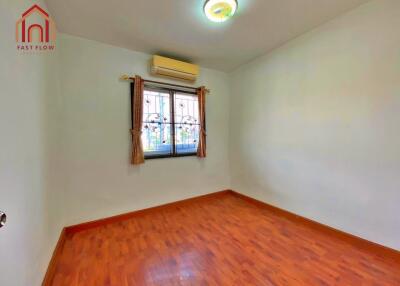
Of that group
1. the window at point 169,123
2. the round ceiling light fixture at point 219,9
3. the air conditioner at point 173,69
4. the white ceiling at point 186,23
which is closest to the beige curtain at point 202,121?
the window at point 169,123

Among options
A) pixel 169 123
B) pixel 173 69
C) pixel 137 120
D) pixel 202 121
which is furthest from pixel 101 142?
pixel 202 121

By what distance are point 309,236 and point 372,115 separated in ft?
4.97

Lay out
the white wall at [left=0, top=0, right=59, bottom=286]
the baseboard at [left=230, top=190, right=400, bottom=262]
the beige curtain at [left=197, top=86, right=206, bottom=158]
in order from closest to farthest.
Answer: the white wall at [left=0, top=0, right=59, bottom=286] < the baseboard at [left=230, top=190, right=400, bottom=262] < the beige curtain at [left=197, top=86, right=206, bottom=158]

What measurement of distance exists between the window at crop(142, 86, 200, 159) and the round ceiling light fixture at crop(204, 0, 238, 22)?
1380mm

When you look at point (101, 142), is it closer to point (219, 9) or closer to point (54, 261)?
point (54, 261)

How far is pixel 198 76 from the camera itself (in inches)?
130

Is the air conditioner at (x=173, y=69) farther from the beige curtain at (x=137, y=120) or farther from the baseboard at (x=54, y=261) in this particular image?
the baseboard at (x=54, y=261)

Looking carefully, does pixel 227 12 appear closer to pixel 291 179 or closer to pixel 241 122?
pixel 241 122

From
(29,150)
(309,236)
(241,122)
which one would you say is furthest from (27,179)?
(241,122)

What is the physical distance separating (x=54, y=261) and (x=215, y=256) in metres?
1.52

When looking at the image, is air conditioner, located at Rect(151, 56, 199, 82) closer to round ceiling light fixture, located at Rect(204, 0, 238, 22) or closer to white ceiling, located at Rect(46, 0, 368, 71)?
white ceiling, located at Rect(46, 0, 368, 71)

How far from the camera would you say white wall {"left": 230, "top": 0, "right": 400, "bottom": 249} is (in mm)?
1746

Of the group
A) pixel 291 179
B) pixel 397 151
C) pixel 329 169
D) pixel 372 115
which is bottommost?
pixel 291 179

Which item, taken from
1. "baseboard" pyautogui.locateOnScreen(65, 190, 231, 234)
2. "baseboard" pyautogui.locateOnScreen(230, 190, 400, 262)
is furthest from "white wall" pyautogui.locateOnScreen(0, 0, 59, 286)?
"baseboard" pyautogui.locateOnScreen(230, 190, 400, 262)
